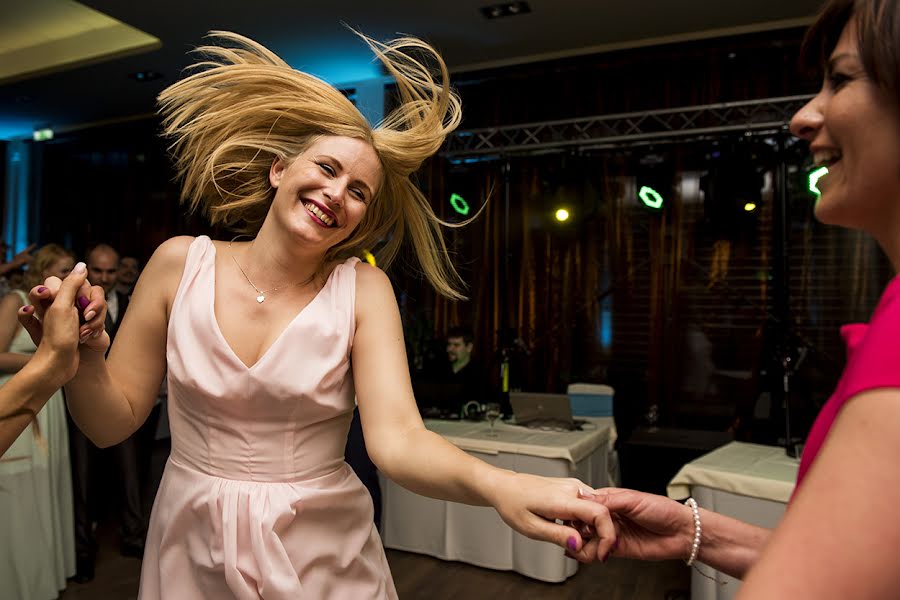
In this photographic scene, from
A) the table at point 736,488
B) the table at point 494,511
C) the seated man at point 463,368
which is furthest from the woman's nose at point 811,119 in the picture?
the seated man at point 463,368

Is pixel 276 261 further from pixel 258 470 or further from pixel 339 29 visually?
pixel 339 29

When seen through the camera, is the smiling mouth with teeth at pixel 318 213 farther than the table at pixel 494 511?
No

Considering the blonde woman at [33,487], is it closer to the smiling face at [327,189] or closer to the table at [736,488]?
the smiling face at [327,189]

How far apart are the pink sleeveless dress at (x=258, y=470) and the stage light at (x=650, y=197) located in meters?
5.33

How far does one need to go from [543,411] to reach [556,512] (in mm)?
3543

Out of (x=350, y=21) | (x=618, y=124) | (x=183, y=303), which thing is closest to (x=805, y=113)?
(x=183, y=303)

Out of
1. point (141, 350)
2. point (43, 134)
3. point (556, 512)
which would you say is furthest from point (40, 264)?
point (43, 134)

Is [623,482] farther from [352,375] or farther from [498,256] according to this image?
[352,375]

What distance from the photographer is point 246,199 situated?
1.76m

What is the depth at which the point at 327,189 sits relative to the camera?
1530mm

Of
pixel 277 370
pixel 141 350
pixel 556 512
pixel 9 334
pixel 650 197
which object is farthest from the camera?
pixel 650 197

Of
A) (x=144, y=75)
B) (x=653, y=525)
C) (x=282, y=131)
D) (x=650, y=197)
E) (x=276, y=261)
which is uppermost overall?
(x=144, y=75)

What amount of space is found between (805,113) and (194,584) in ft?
4.80

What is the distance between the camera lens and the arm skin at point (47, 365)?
1.14 m
